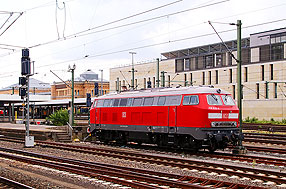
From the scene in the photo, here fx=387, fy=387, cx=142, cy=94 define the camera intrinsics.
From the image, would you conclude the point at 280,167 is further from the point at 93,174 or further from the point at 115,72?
the point at 115,72

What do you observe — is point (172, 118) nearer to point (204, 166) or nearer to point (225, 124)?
point (225, 124)

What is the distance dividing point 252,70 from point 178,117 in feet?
154

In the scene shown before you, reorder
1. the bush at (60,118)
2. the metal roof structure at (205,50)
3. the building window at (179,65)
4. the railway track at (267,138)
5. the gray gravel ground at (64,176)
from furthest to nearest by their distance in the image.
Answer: the building window at (179,65) → the metal roof structure at (205,50) → the bush at (60,118) → the railway track at (267,138) → the gray gravel ground at (64,176)

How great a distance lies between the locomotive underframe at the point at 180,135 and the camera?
1967 centimetres

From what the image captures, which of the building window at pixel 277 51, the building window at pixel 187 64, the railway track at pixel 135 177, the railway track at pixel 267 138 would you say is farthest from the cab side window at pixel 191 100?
the building window at pixel 187 64

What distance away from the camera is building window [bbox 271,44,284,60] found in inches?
2365

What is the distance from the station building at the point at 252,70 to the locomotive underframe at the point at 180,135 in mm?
28848

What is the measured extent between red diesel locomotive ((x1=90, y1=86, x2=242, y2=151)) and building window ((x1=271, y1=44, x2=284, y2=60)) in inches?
1633

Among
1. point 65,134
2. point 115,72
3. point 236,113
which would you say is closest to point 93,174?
Result: point 236,113

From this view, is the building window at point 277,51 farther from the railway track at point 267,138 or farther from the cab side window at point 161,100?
the cab side window at point 161,100

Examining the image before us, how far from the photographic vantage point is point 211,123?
64.5 ft

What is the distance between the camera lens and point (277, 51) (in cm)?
6081

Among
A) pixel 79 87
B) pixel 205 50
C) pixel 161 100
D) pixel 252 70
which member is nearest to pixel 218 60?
pixel 205 50

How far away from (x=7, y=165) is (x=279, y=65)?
2019 inches
